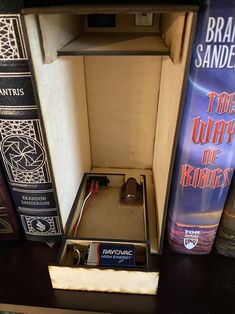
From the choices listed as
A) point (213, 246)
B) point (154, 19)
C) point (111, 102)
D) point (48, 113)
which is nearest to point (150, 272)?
point (213, 246)

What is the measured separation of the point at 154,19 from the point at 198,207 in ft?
1.65

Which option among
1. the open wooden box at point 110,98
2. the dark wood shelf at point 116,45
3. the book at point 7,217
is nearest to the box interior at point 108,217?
Answer: the open wooden box at point 110,98

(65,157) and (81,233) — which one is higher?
(65,157)

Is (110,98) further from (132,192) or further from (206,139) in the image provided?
(206,139)

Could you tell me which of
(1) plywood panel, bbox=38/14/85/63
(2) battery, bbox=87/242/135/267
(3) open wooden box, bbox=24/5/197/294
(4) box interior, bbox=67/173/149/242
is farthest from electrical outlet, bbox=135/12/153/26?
(2) battery, bbox=87/242/135/267

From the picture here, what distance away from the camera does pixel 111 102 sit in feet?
2.69

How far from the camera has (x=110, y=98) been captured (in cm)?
81

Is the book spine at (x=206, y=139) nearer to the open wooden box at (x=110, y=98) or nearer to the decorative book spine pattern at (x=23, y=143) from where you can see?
the open wooden box at (x=110, y=98)

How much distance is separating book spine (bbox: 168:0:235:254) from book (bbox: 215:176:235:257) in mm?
18

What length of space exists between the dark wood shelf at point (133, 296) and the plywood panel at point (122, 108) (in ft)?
1.21

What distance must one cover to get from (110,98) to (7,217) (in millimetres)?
453

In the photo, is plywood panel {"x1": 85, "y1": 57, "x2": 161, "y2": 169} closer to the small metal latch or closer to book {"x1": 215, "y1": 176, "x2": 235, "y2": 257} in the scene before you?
the small metal latch

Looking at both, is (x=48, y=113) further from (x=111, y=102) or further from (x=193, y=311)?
(x=193, y=311)

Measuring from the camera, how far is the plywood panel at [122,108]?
2.52 feet
